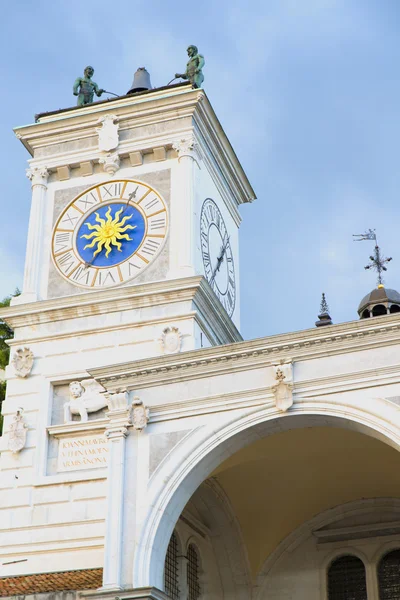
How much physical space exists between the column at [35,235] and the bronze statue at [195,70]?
470 centimetres

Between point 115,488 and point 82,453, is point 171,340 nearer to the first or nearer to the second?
point 82,453

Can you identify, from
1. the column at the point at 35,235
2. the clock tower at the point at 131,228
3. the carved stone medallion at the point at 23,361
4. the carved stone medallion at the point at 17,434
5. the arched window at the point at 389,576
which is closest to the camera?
the arched window at the point at 389,576

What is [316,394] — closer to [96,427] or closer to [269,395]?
[269,395]

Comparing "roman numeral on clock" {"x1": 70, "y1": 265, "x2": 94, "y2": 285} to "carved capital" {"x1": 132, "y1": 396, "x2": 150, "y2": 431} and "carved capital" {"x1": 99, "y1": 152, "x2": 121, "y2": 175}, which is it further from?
"carved capital" {"x1": 132, "y1": 396, "x2": 150, "y2": 431}

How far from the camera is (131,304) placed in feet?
84.1

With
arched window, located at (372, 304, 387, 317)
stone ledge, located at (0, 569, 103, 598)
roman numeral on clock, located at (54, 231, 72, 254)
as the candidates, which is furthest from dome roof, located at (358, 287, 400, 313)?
stone ledge, located at (0, 569, 103, 598)

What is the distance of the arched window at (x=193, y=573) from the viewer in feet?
78.9

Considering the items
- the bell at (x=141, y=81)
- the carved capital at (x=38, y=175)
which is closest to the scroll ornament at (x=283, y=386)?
the carved capital at (x=38, y=175)

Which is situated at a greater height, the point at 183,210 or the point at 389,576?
the point at 183,210

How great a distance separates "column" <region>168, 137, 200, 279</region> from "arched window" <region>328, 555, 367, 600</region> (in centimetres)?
748

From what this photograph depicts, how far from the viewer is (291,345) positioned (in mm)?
19828

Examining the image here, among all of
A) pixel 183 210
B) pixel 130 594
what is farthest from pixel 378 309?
pixel 130 594

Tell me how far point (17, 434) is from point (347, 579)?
8123 millimetres

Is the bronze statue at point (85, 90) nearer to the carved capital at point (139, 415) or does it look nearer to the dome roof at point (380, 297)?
the dome roof at point (380, 297)
